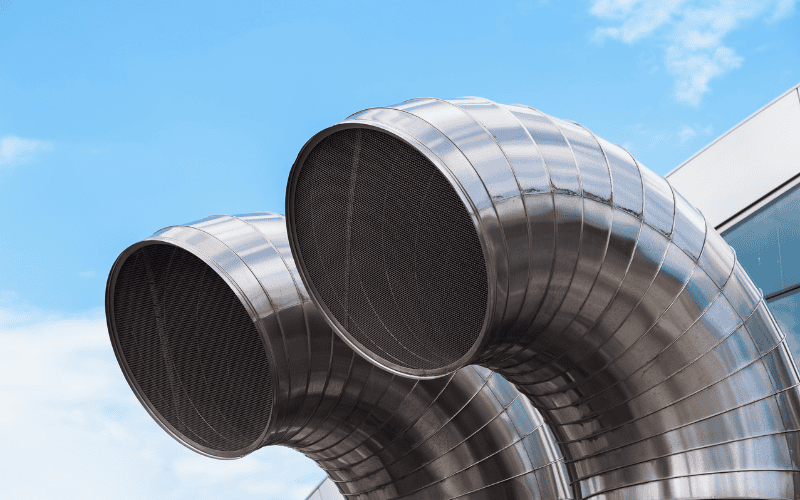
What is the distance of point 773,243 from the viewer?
815 centimetres

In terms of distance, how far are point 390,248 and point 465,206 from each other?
0.88m

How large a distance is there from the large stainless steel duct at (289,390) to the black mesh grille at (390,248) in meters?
0.61

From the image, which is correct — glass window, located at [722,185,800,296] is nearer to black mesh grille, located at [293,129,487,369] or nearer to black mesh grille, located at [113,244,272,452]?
black mesh grille, located at [293,129,487,369]

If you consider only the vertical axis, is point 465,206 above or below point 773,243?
below

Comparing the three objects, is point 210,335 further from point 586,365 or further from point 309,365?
point 586,365

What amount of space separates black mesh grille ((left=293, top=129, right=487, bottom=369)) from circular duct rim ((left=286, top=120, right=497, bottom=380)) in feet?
0.11

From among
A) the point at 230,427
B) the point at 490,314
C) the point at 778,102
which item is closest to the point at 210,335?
the point at 230,427

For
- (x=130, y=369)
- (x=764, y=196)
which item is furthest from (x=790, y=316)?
(x=130, y=369)

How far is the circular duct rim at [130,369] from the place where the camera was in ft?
15.7

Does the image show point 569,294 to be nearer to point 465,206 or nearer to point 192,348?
point 465,206

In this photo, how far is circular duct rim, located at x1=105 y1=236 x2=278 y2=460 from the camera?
4.80 meters

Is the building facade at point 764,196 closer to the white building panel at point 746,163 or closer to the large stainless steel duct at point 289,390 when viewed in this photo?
the white building panel at point 746,163

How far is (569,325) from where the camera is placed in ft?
14.2

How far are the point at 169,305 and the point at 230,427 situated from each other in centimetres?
100
